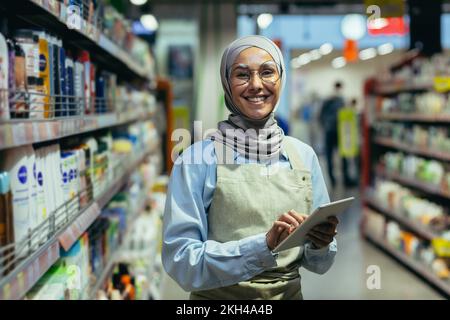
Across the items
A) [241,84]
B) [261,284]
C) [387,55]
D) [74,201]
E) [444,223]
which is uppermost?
[387,55]

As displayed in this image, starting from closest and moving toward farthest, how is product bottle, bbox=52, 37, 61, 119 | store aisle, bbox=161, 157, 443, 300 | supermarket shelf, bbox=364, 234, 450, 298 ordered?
product bottle, bbox=52, 37, 61, 119 < store aisle, bbox=161, 157, 443, 300 < supermarket shelf, bbox=364, 234, 450, 298

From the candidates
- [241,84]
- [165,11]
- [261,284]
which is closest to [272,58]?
[241,84]

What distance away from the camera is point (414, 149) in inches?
224

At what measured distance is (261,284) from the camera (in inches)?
68.8

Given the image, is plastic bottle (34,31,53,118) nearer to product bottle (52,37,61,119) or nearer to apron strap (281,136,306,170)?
product bottle (52,37,61,119)

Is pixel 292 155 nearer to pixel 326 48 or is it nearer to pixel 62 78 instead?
pixel 62 78

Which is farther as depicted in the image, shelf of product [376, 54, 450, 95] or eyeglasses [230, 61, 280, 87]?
shelf of product [376, 54, 450, 95]

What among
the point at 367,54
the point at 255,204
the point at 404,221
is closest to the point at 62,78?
the point at 255,204

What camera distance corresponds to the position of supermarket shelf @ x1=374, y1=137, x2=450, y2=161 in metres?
4.93

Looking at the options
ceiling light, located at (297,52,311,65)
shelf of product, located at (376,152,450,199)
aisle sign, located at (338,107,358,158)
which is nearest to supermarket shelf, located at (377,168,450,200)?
shelf of product, located at (376,152,450,199)

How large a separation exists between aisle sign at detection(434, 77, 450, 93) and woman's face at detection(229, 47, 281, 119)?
3.48m

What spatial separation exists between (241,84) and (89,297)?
1317mm

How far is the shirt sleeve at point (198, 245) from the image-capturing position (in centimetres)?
162

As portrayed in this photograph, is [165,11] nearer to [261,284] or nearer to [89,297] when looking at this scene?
[89,297]
